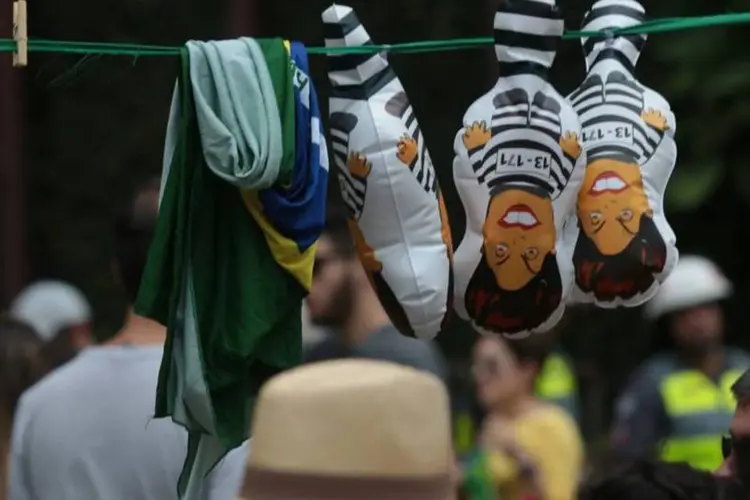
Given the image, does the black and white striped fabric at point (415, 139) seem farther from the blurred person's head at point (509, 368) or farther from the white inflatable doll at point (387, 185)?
the blurred person's head at point (509, 368)

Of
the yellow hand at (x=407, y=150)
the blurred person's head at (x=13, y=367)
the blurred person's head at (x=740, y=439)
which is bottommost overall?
the blurred person's head at (x=13, y=367)

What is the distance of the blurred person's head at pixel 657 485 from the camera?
8.64 feet

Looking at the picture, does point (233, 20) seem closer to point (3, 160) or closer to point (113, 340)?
point (3, 160)

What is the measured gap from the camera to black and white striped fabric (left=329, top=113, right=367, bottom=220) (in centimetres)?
271

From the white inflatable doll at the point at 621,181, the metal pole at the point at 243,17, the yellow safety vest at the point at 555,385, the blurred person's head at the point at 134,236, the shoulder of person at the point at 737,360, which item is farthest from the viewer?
the metal pole at the point at 243,17

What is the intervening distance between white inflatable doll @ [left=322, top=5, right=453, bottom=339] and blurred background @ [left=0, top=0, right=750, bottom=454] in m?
2.70

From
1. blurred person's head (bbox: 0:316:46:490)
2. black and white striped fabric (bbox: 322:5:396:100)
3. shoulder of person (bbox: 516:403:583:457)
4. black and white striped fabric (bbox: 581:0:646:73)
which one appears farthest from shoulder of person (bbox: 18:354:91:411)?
shoulder of person (bbox: 516:403:583:457)

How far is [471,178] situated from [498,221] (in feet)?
0.27

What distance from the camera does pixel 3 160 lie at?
634 centimetres

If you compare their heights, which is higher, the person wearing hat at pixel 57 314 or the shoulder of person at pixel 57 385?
the shoulder of person at pixel 57 385

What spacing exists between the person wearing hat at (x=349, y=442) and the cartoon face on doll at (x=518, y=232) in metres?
0.77

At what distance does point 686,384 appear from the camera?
199 inches

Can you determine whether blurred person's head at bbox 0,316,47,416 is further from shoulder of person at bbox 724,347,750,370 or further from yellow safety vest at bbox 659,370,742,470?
shoulder of person at bbox 724,347,750,370

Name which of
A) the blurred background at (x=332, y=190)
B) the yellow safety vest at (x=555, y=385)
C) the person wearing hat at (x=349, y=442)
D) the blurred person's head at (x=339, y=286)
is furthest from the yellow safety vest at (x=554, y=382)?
the person wearing hat at (x=349, y=442)
